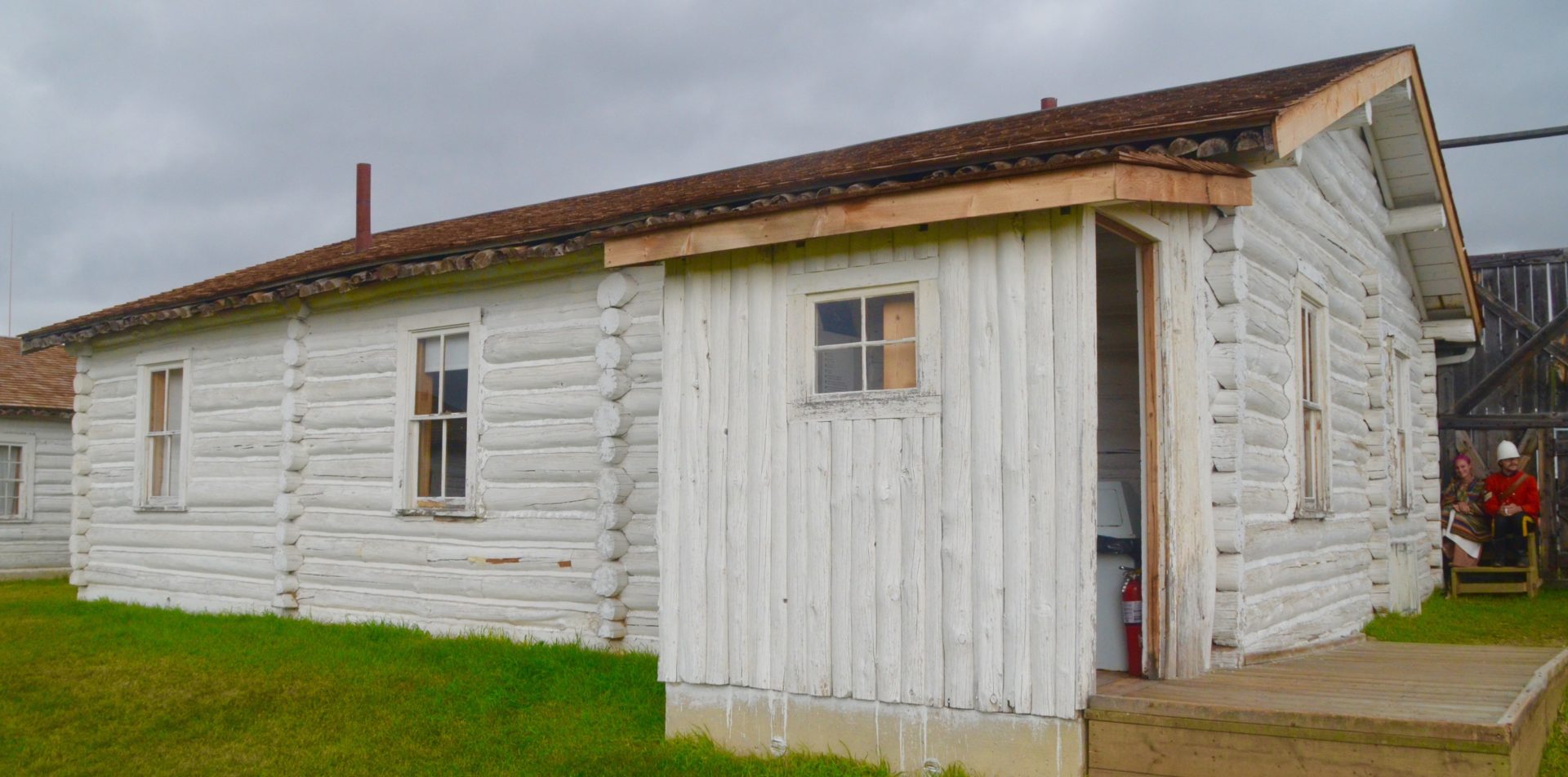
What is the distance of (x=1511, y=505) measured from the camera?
14219 mm

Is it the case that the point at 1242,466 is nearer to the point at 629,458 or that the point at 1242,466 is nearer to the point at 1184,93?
the point at 1184,93

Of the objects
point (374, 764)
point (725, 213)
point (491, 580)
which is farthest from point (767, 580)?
point (491, 580)

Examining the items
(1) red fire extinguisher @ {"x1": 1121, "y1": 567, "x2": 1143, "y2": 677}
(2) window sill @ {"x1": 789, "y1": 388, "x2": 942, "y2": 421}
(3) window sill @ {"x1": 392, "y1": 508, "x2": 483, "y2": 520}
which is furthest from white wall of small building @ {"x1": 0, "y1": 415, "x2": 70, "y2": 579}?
(1) red fire extinguisher @ {"x1": 1121, "y1": 567, "x2": 1143, "y2": 677}

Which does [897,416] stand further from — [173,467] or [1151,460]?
[173,467]

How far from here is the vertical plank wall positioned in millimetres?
6293

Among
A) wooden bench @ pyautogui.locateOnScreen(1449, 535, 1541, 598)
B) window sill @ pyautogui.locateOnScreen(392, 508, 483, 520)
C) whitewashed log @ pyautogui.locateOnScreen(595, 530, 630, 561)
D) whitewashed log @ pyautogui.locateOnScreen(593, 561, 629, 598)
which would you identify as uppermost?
window sill @ pyautogui.locateOnScreen(392, 508, 483, 520)

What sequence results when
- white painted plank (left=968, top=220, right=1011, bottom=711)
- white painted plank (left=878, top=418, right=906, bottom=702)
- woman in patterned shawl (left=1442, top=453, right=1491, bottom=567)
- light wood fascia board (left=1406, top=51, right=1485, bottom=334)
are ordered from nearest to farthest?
white painted plank (left=968, top=220, right=1011, bottom=711), white painted plank (left=878, top=418, right=906, bottom=702), light wood fascia board (left=1406, top=51, right=1485, bottom=334), woman in patterned shawl (left=1442, top=453, right=1491, bottom=567)

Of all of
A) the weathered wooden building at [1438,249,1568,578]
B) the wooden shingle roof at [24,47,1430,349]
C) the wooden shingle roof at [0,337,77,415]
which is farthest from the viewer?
the wooden shingle roof at [0,337,77,415]

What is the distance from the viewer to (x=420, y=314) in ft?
40.1

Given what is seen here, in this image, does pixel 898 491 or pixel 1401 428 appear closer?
pixel 898 491

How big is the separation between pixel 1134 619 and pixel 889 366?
88.0 inches

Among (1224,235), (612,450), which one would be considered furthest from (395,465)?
(1224,235)

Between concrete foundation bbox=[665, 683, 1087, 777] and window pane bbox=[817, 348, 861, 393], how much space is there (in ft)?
5.47

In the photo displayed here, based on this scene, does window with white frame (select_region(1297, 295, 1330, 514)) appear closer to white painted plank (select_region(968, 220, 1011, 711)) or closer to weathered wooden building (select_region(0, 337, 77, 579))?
white painted plank (select_region(968, 220, 1011, 711))
